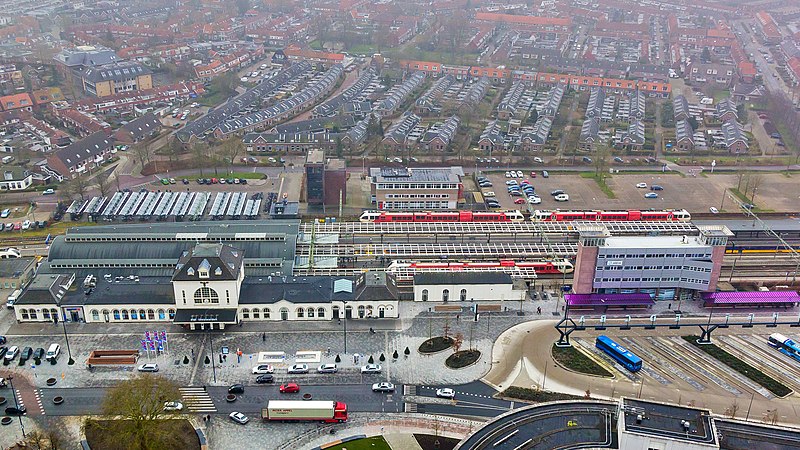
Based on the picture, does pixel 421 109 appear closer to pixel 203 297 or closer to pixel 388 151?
pixel 388 151

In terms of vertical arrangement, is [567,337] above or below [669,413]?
below

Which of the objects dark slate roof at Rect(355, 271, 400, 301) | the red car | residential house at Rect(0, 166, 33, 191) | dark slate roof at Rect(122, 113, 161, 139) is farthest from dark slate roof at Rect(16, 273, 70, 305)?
dark slate roof at Rect(122, 113, 161, 139)

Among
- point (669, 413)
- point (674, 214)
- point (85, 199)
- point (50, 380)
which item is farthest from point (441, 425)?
point (85, 199)

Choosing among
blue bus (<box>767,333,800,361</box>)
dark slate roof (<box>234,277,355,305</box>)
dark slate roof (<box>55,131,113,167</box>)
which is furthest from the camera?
dark slate roof (<box>55,131,113,167</box>)

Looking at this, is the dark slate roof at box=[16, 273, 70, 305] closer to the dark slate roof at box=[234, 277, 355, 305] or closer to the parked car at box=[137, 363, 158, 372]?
the parked car at box=[137, 363, 158, 372]

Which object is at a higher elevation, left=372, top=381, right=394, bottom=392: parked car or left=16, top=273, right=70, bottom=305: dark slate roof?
left=16, top=273, right=70, bottom=305: dark slate roof

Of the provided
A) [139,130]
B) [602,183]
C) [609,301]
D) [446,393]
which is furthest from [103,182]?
[602,183]
